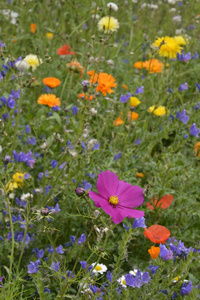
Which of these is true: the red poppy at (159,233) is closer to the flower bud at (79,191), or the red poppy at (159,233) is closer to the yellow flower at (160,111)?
the flower bud at (79,191)

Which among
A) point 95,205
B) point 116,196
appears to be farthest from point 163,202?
point 95,205

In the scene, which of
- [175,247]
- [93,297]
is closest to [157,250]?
[175,247]

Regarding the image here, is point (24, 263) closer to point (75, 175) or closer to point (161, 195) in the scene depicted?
point (75, 175)

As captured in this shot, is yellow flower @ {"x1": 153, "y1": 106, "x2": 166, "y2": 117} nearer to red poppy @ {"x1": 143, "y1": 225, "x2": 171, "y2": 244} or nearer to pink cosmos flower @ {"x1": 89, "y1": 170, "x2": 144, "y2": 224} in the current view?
red poppy @ {"x1": 143, "y1": 225, "x2": 171, "y2": 244}

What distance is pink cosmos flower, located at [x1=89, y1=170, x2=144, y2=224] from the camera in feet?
3.81

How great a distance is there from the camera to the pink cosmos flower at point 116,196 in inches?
45.7

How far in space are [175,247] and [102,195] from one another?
439 mm

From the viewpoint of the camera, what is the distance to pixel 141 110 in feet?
9.23

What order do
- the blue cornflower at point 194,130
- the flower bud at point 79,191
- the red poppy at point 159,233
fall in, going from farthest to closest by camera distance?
1. the blue cornflower at point 194,130
2. the red poppy at point 159,233
3. the flower bud at point 79,191

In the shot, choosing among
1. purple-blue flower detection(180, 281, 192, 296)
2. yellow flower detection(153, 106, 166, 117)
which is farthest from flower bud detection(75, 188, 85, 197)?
yellow flower detection(153, 106, 166, 117)

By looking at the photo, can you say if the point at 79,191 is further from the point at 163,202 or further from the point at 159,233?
the point at 163,202

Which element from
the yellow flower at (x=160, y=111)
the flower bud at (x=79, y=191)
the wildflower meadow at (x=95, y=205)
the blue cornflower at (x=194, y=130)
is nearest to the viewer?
the flower bud at (x=79, y=191)

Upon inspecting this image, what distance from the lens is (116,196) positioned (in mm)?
1259

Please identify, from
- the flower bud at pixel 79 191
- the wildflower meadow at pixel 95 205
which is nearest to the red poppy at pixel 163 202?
the wildflower meadow at pixel 95 205
